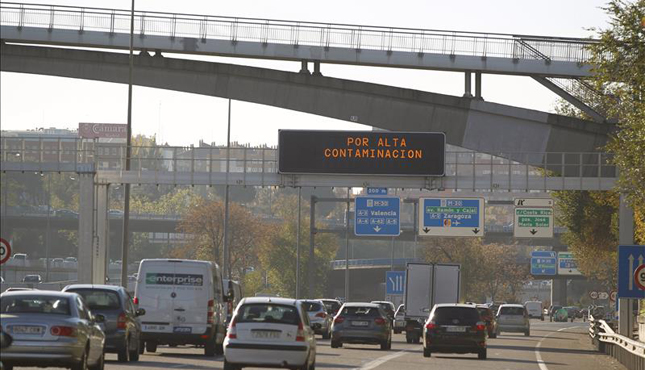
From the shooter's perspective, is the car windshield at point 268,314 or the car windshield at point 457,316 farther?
the car windshield at point 457,316

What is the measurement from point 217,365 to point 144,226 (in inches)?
5143

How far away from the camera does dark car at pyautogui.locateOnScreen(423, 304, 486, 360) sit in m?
38.6

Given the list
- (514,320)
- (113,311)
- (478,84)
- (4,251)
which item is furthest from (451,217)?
(113,311)

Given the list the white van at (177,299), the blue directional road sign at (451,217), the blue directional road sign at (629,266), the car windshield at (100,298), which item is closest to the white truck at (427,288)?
the blue directional road sign at (451,217)

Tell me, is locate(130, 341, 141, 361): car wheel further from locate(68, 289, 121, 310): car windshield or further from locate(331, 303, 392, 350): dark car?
locate(331, 303, 392, 350): dark car

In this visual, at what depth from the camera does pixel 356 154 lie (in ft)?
167

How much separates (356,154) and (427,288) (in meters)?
7.68

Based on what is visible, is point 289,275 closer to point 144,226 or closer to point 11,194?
point 144,226

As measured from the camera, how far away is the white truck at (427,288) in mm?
55594

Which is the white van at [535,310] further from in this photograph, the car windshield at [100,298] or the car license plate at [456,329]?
the car windshield at [100,298]

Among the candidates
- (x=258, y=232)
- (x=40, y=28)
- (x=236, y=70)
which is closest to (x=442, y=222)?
(x=236, y=70)

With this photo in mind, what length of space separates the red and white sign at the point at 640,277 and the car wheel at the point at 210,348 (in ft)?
31.8

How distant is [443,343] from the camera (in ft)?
127

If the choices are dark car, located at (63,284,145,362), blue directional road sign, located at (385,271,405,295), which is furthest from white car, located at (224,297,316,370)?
blue directional road sign, located at (385,271,405,295)
